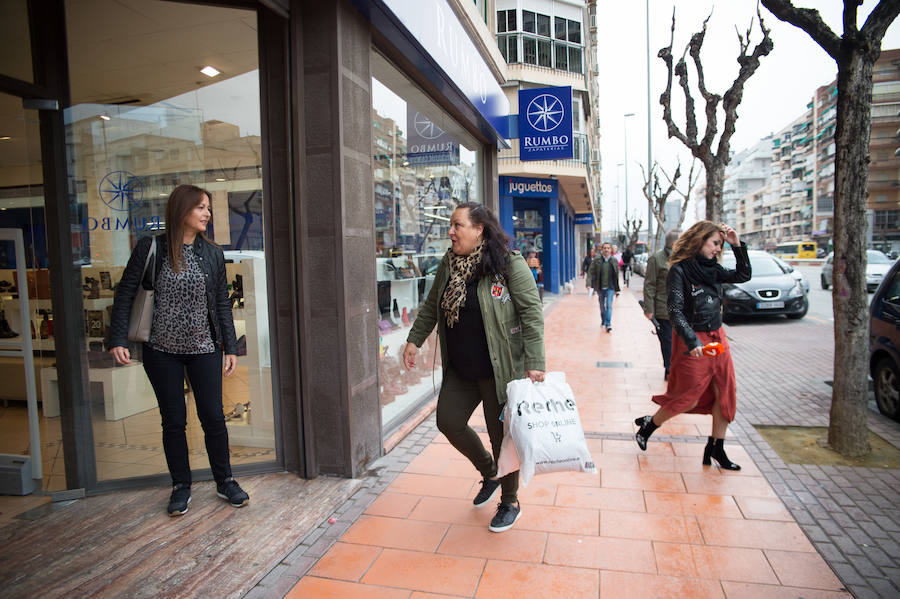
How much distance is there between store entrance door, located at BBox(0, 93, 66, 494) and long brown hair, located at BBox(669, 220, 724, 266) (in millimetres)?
4175

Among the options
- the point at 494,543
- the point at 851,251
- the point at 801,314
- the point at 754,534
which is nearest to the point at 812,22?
the point at 851,251

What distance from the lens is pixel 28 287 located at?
3936 millimetres

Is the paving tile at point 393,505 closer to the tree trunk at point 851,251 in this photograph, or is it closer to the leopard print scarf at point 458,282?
the leopard print scarf at point 458,282

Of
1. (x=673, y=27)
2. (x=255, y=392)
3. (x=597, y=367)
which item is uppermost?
(x=673, y=27)

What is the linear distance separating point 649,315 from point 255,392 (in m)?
4.60

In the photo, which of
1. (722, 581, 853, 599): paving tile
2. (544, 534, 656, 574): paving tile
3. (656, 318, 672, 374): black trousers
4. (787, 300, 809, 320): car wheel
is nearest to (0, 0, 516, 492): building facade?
(544, 534, 656, 574): paving tile

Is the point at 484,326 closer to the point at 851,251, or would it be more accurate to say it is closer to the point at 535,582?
the point at 535,582

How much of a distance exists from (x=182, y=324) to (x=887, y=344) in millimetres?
6225

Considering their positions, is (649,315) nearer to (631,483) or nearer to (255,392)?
(631,483)

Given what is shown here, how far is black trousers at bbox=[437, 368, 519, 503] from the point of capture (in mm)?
3332

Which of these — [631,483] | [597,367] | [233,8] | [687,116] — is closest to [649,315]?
[597,367]

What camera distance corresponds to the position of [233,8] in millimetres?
4016

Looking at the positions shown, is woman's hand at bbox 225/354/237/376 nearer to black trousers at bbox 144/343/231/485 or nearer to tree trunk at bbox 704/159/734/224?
black trousers at bbox 144/343/231/485

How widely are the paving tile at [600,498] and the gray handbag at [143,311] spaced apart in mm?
2638
